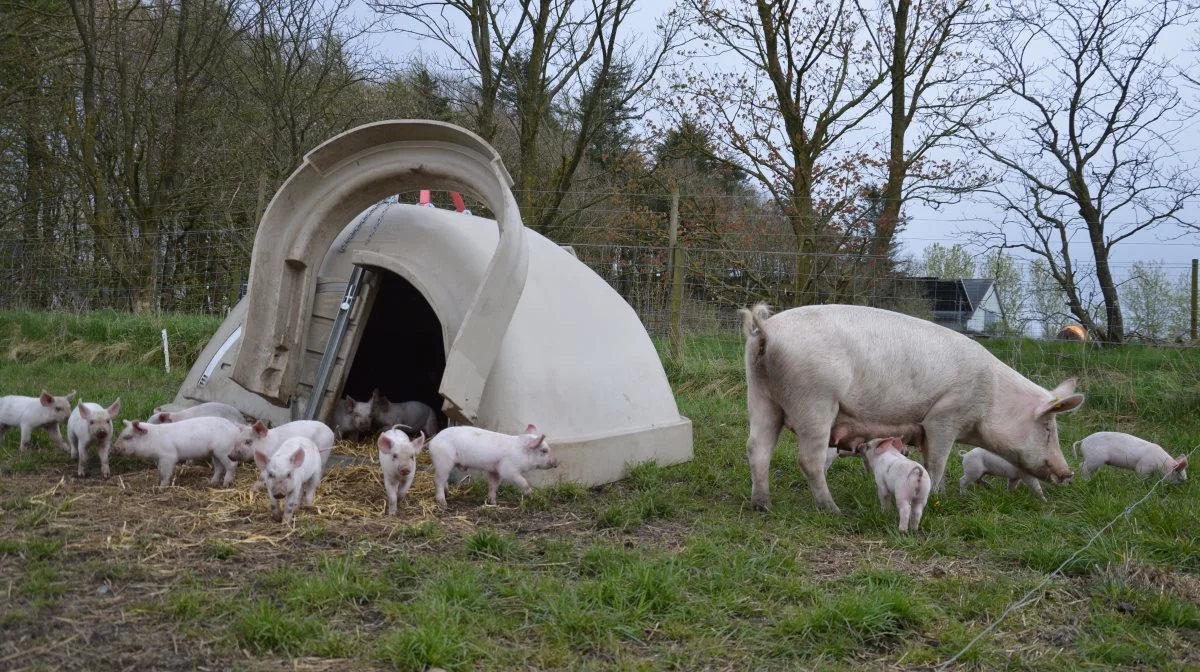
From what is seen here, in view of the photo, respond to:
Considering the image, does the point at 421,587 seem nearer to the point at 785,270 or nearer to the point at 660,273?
the point at 660,273

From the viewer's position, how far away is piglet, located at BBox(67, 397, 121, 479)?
18.2ft

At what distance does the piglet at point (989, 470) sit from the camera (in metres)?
6.00

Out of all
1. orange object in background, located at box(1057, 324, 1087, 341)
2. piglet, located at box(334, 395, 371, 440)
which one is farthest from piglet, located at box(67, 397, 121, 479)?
orange object in background, located at box(1057, 324, 1087, 341)

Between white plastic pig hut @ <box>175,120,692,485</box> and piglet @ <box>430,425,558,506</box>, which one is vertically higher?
white plastic pig hut @ <box>175,120,692,485</box>

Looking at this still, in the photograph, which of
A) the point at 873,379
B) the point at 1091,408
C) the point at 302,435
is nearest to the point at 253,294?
the point at 302,435

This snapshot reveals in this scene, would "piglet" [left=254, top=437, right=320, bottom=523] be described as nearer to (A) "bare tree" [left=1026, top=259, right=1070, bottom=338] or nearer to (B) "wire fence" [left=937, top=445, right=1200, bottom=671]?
(B) "wire fence" [left=937, top=445, right=1200, bottom=671]

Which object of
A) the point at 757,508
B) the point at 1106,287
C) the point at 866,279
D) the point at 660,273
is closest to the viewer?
the point at 757,508

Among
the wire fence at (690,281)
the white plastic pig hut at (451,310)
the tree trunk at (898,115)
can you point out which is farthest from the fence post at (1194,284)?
the white plastic pig hut at (451,310)

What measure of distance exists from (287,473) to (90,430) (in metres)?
1.64

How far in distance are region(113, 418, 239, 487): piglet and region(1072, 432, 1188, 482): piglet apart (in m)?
5.39

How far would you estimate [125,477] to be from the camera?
5.70 meters

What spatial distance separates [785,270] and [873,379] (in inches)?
286

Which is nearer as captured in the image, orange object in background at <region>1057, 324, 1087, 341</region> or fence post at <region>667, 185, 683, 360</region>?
orange object in background at <region>1057, 324, 1087, 341</region>

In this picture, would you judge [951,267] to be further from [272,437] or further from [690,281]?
[272,437]
